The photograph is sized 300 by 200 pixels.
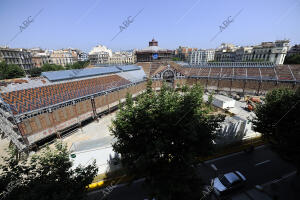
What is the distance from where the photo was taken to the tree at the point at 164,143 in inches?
330

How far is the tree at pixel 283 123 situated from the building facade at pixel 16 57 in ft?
353

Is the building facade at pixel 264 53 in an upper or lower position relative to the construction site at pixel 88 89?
upper

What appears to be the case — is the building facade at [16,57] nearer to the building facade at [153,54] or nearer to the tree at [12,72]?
the tree at [12,72]

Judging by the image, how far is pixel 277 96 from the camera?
1398 cm

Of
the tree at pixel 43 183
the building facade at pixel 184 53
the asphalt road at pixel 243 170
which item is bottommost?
the asphalt road at pixel 243 170

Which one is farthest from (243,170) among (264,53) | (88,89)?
(264,53)

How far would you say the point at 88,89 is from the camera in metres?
26.4

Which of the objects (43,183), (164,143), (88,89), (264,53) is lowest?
(43,183)

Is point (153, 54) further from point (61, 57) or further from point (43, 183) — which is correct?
point (61, 57)

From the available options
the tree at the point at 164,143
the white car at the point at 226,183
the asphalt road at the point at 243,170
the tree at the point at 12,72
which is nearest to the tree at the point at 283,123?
the asphalt road at the point at 243,170

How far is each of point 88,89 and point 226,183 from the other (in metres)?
26.1

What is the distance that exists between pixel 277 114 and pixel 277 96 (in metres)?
2.39

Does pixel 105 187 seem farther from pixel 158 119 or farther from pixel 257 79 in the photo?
pixel 257 79

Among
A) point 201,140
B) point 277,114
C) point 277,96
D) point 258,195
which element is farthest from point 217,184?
point 277,96
